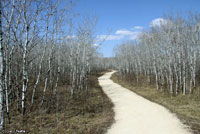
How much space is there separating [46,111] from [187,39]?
13.0 meters

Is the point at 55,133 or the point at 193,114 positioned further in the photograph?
the point at 193,114

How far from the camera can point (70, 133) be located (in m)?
4.48

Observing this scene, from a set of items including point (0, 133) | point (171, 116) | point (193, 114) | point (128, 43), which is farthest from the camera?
point (128, 43)

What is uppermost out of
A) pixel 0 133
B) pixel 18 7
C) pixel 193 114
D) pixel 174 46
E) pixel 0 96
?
pixel 18 7

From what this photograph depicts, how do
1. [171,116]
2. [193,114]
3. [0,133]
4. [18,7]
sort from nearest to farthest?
[0,133]
[18,7]
[171,116]
[193,114]

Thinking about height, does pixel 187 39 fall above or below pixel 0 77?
above

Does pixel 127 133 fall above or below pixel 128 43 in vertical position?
below

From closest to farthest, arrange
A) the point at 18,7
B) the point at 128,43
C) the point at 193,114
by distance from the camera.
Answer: the point at 18,7 → the point at 193,114 → the point at 128,43

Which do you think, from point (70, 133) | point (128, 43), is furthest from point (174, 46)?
point (128, 43)

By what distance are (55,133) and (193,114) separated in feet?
20.4

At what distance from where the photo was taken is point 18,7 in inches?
203

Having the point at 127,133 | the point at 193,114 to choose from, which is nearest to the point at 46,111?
the point at 127,133

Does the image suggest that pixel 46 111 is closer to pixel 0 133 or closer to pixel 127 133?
pixel 0 133

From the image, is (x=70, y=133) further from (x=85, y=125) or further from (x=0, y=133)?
(x=0, y=133)
